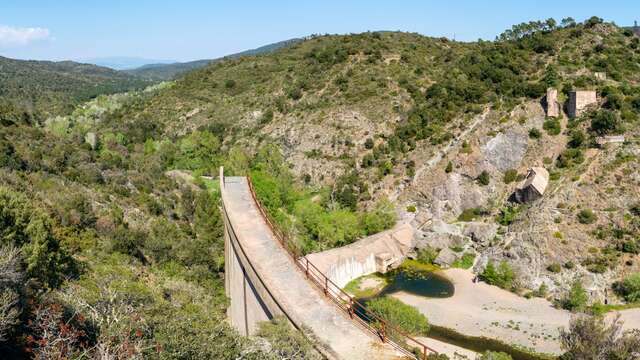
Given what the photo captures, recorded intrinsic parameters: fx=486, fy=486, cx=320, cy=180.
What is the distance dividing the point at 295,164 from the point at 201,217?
76.5 feet

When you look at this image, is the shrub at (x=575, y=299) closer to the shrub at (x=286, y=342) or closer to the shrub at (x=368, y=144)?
the shrub at (x=368, y=144)

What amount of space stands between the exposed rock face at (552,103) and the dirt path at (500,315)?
2147cm

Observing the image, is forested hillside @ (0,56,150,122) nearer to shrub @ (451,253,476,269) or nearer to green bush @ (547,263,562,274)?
shrub @ (451,253,476,269)

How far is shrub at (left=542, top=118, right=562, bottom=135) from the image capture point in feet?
166

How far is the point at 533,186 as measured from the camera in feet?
152

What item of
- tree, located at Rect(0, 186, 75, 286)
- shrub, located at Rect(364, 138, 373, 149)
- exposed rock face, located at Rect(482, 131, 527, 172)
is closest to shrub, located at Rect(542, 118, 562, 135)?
exposed rock face, located at Rect(482, 131, 527, 172)

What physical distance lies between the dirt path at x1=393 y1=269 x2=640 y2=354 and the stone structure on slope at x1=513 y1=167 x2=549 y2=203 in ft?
34.8

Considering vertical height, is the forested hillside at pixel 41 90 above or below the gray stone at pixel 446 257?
above

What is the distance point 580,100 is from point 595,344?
32.4m

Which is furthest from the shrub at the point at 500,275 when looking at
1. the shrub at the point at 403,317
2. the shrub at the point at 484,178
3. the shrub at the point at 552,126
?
the shrub at the point at 552,126

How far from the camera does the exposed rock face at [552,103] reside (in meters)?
51.5

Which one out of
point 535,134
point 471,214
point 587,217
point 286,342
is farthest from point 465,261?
point 286,342

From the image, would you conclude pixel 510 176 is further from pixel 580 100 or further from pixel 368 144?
pixel 368 144

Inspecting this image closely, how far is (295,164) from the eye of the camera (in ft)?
205
